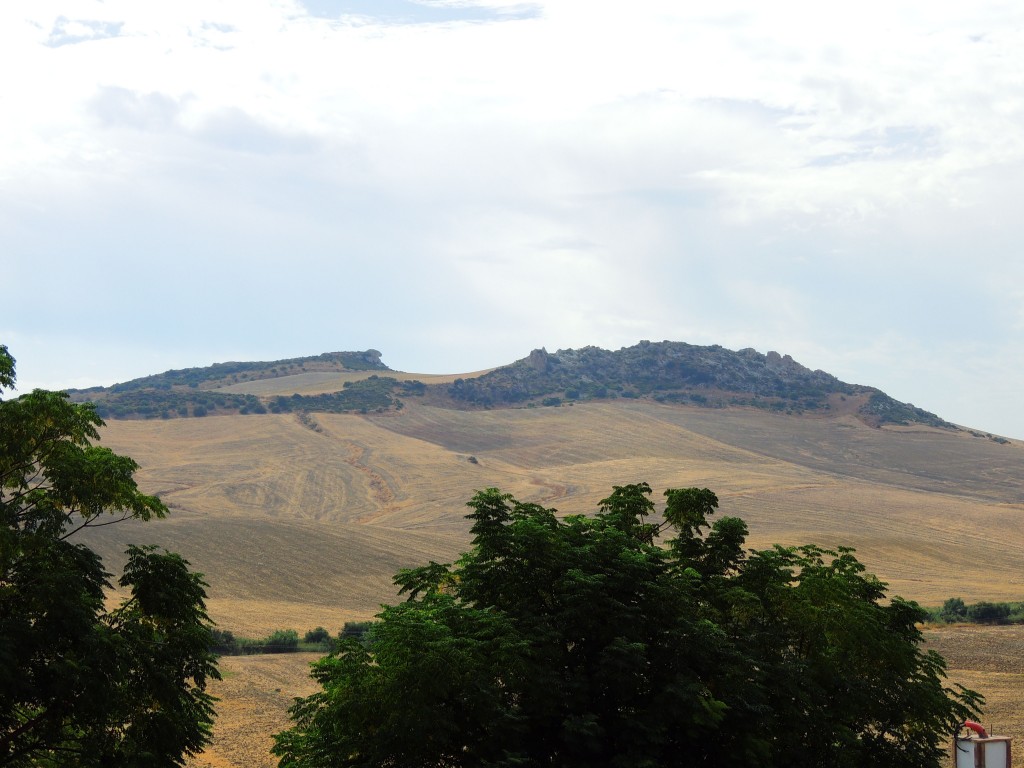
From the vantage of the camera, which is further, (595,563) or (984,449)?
(984,449)

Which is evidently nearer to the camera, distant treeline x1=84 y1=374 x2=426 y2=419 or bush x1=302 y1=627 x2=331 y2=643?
bush x1=302 y1=627 x2=331 y2=643

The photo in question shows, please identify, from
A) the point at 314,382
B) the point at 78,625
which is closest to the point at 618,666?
the point at 78,625

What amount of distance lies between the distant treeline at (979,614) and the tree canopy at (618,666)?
3724 cm

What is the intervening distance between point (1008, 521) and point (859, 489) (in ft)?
52.1

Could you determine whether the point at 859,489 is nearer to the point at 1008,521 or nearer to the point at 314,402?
the point at 1008,521

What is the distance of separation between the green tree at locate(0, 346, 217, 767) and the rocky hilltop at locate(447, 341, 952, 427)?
497ft

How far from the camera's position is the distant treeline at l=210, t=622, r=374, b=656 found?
44844 millimetres

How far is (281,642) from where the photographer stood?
→ 46.3 meters

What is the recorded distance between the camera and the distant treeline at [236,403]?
140625 millimetres

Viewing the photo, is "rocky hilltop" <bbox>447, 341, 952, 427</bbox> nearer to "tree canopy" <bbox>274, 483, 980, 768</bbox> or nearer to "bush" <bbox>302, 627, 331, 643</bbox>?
"bush" <bbox>302, 627, 331, 643</bbox>

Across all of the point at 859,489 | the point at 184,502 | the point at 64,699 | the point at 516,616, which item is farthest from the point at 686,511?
the point at 859,489

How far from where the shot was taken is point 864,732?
54.6 ft

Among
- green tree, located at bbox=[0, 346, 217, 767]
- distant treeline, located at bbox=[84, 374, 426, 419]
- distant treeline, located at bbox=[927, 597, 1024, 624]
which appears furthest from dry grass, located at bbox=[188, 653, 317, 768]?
distant treeline, located at bbox=[84, 374, 426, 419]

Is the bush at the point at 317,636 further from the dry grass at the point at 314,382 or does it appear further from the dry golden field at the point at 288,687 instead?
the dry grass at the point at 314,382
